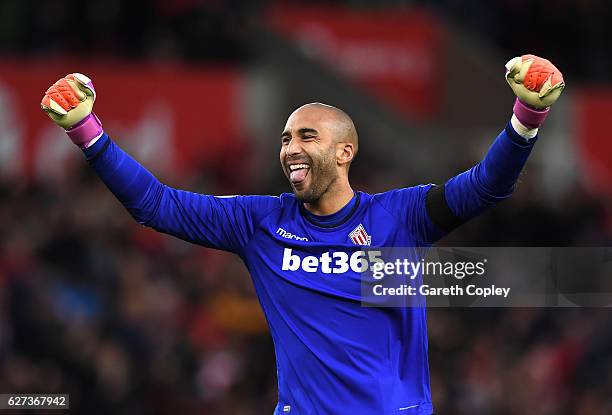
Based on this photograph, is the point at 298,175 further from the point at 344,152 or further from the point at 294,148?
the point at 344,152

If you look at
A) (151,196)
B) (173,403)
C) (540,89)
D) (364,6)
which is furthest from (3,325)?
(364,6)

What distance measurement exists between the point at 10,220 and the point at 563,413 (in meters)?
5.46

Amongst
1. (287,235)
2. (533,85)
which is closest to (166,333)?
(287,235)

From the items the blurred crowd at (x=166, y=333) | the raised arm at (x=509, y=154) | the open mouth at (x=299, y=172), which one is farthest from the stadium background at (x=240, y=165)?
the raised arm at (x=509, y=154)

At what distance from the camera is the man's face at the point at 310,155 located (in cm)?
619

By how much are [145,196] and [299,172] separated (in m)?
0.76

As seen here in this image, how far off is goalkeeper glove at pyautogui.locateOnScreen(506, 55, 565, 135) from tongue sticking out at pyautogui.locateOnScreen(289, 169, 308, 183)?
3.81 feet

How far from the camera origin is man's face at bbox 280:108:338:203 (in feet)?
20.3

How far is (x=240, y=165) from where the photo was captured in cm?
1394

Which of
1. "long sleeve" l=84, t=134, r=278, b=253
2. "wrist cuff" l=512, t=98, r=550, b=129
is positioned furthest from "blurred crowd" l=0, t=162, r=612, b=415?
"wrist cuff" l=512, t=98, r=550, b=129

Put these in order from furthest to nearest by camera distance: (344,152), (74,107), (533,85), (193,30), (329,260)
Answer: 1. (193,30)
2. (344,152)
3. (329,260)
4. (74,107)
5. (533,85)

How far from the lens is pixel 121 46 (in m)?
15.0

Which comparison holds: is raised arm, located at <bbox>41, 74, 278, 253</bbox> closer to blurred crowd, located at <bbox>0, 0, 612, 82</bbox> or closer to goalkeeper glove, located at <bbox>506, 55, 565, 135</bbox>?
goalkeeper glove, located at <bbox>506, 55, 565, 135</bbox>

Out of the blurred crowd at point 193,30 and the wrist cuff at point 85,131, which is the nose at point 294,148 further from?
the blurred crowd at point 193,30
